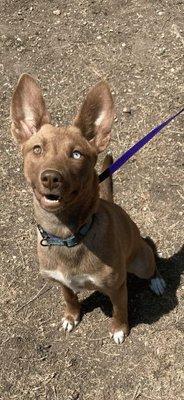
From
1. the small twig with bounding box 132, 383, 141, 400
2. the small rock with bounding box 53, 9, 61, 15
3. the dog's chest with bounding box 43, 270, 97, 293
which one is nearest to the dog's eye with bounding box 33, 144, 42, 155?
the dog's chest with bounding box 43, 270, 97, 293

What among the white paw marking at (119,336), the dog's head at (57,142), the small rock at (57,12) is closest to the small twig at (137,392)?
the white paw marking at (119,336)

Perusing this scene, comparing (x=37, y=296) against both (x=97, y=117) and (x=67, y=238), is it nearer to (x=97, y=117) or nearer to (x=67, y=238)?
(x=67, y=238)

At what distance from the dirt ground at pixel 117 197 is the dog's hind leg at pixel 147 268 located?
0.38 ft

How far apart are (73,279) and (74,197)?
83 cm

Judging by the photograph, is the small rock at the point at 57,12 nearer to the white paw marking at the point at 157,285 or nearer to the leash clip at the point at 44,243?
the white paw marking at the point at 157,285

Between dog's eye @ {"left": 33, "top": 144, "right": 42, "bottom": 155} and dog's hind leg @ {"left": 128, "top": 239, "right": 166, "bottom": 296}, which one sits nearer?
dog's eye @ {"left": 33, "top": 144, "right": 42, "bottom": 155}

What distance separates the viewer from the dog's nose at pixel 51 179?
3.28 metres

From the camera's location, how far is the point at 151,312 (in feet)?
17.0

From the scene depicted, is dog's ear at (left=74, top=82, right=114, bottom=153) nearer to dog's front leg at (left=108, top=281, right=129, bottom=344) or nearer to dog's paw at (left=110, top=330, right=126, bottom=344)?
dog's front leg at (left=108, top=281, right=129, bottom=344)

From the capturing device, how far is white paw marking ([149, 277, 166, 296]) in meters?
5.20

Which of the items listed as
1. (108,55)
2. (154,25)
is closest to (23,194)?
(108,55)

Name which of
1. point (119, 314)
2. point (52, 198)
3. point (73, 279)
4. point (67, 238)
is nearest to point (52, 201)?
point (52, 198)

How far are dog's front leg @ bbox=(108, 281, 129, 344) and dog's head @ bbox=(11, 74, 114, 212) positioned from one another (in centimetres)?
113

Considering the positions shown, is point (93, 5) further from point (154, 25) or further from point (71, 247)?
point (71, 247)
